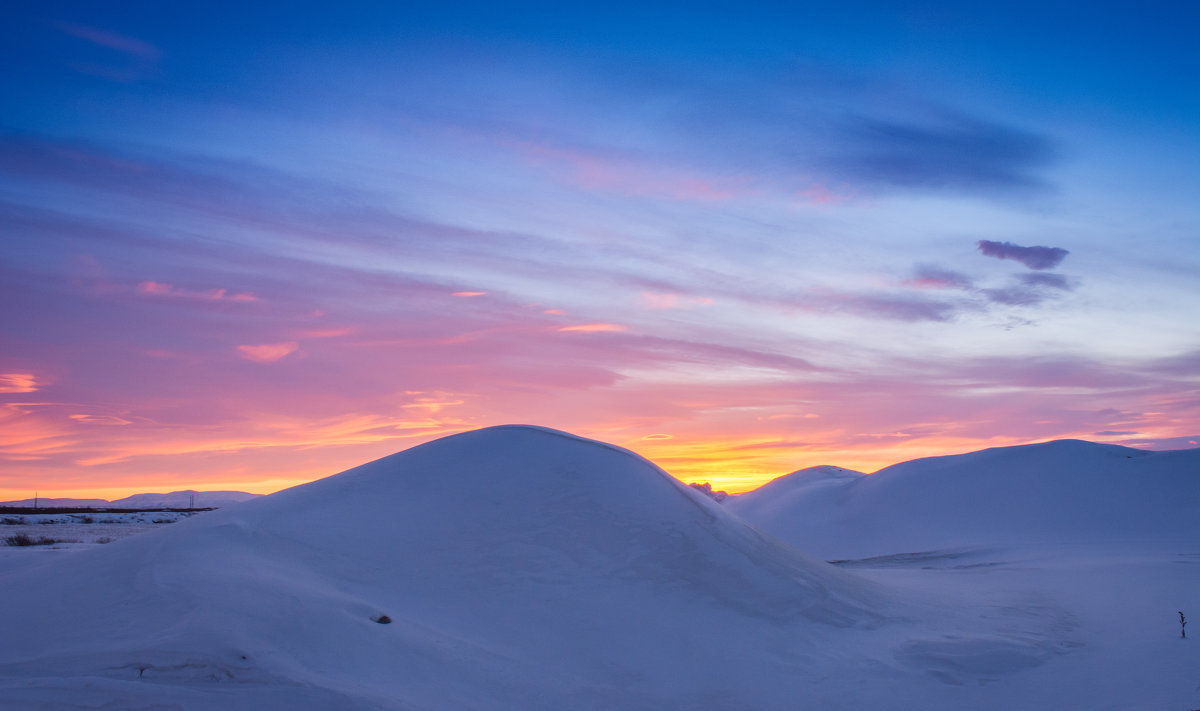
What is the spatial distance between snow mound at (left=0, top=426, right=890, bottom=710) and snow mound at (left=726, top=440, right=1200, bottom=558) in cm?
1893

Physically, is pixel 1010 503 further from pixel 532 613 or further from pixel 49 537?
pixel 49 537

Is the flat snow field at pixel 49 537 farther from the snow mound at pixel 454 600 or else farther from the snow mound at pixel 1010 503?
the snow mound at pixel 1010 503

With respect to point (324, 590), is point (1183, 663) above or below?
below

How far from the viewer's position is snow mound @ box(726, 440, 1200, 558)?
90.5 ft

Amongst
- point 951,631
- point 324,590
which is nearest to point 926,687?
point 951,631

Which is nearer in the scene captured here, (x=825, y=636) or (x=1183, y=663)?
(x=1183, y=663)

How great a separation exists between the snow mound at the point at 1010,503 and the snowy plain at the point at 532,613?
12.0 m

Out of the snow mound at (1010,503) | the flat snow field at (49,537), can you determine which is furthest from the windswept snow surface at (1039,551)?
the flat snow field at (49,537)

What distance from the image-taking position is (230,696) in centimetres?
589

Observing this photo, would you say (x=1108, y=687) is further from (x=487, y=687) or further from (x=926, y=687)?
(x=487, y=687)

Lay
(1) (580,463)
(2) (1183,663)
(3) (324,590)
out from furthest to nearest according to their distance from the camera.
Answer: (1) (580,463) → (2) (1183,663) → (3) (324,590)

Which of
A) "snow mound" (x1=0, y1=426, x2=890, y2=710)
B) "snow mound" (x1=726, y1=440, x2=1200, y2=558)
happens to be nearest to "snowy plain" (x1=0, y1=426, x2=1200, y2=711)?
"snow mound" (x1=0, y1=426, x2=890, y2=710)

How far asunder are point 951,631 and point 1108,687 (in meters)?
2.50

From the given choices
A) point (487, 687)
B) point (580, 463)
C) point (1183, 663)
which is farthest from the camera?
point (580, 463)
